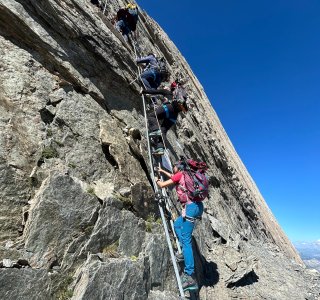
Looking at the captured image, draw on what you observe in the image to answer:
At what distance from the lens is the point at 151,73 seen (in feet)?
43.6

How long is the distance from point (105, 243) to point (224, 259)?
6.82 metres

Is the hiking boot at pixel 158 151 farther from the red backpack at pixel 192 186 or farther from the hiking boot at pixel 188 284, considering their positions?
the hiking boot at pixel 188 284

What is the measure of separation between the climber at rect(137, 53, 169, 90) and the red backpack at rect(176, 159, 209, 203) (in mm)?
5364

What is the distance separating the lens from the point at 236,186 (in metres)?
23.7

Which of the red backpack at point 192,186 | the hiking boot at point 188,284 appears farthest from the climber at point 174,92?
the hiking boot at point 188,284

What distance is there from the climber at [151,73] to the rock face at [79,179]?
93 cm

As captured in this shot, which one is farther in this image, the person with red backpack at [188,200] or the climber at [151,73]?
the climber at [151,73]

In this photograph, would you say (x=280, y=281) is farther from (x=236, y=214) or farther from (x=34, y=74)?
(x=34, y=74)

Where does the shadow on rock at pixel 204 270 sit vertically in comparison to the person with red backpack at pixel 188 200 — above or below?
below

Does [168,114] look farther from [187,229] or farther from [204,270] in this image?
[204,270]

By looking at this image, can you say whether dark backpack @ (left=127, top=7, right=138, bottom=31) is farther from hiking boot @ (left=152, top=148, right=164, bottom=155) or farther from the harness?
hiking boot @ (left=152, top=148, right=164, bottom=155)

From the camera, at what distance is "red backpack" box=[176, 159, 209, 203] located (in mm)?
8625

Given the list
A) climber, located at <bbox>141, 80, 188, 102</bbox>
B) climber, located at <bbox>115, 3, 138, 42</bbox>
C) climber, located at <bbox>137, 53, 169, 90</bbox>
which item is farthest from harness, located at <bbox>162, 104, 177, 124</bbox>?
climber, located at <bbox>115, 3, 138, 42</bbox>

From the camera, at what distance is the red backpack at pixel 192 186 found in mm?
8625
